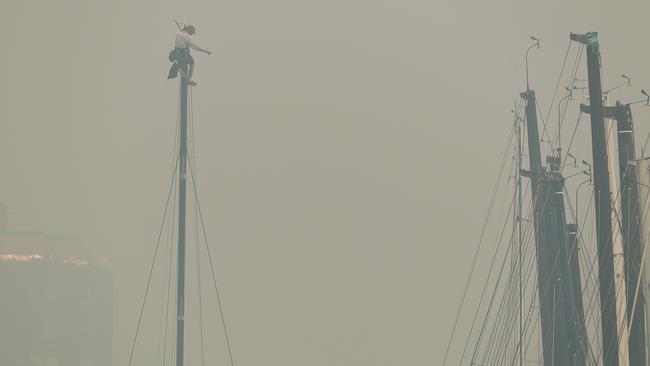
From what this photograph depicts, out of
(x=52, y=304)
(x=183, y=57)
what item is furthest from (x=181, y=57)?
(x=52, y=304)

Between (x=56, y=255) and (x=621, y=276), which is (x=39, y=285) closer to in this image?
(x=56, y=255)

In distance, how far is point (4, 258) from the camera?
35.3 meters

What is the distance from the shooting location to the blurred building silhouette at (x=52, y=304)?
114 feet

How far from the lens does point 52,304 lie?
38.6 metres

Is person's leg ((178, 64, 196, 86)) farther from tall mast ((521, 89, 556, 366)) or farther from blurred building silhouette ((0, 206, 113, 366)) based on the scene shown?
blurred building silhouette ((0, 206, 113, 366))

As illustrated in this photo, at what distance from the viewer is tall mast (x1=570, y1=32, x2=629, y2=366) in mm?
14992

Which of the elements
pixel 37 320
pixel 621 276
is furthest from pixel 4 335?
pixel 621 276

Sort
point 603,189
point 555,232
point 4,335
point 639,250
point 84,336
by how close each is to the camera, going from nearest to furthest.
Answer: point 603,189, point 639,250, point 555,232, point 4,335, point 84,336

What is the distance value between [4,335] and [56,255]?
10.0ft

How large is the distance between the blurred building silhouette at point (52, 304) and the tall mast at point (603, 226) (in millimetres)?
21041

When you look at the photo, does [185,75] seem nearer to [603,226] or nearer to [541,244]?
[603,226]

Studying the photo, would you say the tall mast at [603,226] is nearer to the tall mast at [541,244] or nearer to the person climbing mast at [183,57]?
the tall mast at [541,244]

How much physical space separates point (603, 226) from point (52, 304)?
26072 millimetres

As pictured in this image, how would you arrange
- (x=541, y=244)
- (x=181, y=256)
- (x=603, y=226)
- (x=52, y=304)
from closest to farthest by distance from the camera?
1. (x=603, y=226)
2. (x=181, y=256)
3. (x=541, y=244)
4. (x=52, y=304)
